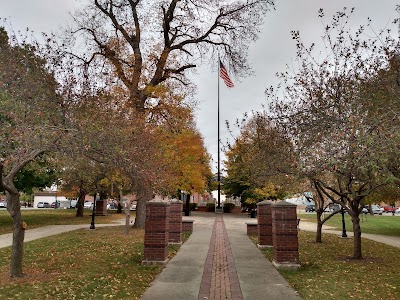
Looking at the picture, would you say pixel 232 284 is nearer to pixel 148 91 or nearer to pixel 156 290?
pixel 156 290

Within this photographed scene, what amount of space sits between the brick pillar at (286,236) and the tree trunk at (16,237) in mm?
6437

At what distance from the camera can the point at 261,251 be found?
540 inches

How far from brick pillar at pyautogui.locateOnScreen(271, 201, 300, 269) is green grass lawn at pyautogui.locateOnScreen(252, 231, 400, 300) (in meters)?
0.43

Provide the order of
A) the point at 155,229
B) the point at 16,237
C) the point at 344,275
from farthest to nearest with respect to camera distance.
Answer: the point at 155,229
the point at 344,275
the point at 16,237

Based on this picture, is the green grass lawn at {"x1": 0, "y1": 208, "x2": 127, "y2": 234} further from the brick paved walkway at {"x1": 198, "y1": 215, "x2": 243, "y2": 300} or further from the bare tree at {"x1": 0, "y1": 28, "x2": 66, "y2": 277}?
the brick paved walkway at {"x1": 198, "y1": 215, "x2": 243, "y2": 300}

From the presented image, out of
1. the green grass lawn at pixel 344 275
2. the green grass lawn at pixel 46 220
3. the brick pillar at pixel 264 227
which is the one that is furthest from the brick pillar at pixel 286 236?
the green grass lawn at pixel 46 220

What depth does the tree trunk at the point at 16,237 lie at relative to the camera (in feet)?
27.2

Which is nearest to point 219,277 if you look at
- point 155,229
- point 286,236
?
point 286,236

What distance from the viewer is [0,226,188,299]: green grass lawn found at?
23.5ft

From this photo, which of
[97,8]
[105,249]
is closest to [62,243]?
[105,249]

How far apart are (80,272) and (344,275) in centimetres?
655

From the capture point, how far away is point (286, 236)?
33.6 ft

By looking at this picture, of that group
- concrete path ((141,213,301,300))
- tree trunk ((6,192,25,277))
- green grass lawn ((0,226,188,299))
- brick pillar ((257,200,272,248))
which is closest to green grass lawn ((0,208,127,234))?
green grass lawn ((0,226,188,299))

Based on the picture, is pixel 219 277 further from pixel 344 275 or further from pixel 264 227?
pixel 264 227
